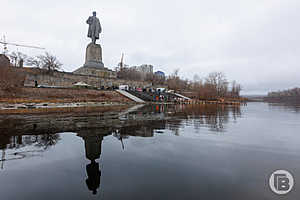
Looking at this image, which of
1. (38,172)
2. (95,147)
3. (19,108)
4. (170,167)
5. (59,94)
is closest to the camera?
(38,172)

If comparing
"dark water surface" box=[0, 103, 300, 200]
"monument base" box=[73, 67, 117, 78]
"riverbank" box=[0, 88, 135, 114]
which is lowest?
"dark water surface" box=[0, 103, 300, 200]

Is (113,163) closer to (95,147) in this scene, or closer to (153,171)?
(153,171)

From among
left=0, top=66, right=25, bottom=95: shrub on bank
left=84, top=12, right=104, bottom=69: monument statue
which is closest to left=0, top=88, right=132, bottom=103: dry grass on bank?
left=0, top=66, right=25, bottom=95: shrub on bank

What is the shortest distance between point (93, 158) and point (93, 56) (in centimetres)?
4376

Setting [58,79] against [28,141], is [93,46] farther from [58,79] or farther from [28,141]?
[28,141]

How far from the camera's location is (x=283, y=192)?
2658mm

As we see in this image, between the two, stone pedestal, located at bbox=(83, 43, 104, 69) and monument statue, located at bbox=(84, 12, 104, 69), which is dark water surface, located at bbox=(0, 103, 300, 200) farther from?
monument statue, located at bbox=(84, 12, 104, 69)

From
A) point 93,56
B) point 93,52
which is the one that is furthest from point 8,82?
point 93,52

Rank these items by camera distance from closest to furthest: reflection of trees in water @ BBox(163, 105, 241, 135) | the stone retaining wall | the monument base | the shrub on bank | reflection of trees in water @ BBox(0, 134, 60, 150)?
1. reflection of trees in water @ BBox(0, 134, 60, 150)
2. reflection of trees in water @ BBox(163, 105, 241, 135)
3. the shrub on bank
4. the stone retaining wall
5. the monument base

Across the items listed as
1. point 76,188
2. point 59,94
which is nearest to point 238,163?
point 76,188

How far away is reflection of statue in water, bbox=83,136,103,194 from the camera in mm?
2893

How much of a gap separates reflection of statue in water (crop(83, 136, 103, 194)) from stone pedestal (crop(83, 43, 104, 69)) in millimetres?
41334

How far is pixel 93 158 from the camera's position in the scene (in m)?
4.04

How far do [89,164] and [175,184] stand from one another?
91.7 inches
